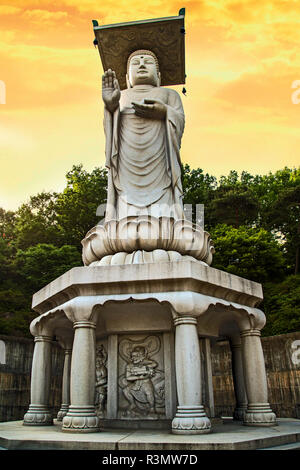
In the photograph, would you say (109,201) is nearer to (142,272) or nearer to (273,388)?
(142,272)

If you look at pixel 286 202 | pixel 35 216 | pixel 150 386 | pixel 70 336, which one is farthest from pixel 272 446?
pixel 35 216

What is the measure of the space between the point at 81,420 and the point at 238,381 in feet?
13.5

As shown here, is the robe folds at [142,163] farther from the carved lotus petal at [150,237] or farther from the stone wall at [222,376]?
the stone wall at [222,376]

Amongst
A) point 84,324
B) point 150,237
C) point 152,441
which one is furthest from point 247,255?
point 152,441

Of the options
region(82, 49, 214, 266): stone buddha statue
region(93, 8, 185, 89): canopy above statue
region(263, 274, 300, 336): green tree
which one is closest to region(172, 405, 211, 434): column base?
region(82, 49, 214, 266): stone buddha statue

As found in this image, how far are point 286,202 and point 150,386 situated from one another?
21106 mm

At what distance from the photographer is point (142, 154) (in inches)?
377

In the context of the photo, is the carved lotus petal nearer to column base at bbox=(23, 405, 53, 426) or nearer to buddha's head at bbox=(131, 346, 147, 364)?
buddha's head at bbox=(131, 346, 147, 364)

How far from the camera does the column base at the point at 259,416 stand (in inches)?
275

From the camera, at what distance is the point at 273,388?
11.7m

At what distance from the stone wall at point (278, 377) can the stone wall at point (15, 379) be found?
5.41m

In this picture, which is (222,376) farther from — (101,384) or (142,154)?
(142,154)

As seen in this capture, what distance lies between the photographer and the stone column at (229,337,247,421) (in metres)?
8.63

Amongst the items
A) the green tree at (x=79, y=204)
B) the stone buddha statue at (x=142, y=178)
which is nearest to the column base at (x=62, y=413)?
the stone buddha statue at (x=142, y=178)
